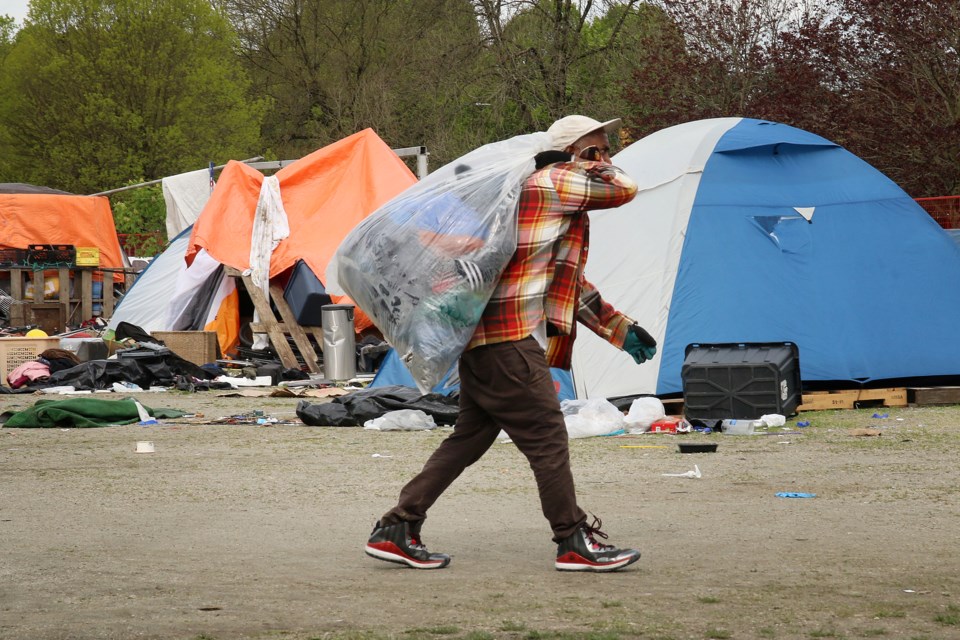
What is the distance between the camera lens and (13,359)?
1526cm

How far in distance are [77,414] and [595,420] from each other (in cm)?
419

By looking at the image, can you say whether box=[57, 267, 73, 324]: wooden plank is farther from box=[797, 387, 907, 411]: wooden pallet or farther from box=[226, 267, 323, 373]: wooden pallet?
box=[797, 387, 907, 411]: wooden pallet

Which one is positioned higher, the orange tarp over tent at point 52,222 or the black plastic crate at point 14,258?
the orange tarp over tent at point 52,222

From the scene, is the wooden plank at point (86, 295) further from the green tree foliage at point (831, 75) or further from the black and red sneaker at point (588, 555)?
the black and red sneaker at point (588, 555)

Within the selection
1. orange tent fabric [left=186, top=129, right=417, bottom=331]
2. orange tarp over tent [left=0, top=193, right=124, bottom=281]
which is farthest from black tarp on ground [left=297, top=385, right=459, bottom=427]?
orange tarp over tent [left=0, top=193, right=124, bottom=281]

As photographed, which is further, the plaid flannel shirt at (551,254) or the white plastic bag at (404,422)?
the white plastic bag at (404,422)

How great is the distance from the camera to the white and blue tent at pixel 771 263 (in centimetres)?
1048

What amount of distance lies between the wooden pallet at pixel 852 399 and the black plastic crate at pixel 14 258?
14927mm

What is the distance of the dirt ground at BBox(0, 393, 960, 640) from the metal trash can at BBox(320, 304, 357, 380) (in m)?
5.54

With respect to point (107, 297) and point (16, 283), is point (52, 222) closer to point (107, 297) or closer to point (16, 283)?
point (107, 297)

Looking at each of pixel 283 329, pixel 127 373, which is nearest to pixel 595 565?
pixel 127 373

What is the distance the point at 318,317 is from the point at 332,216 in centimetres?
167

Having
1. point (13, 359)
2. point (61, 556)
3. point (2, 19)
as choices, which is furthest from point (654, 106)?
point (2, 19)

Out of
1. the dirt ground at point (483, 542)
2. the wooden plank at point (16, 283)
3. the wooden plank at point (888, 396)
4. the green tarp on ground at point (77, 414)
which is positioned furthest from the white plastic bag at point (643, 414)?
the wooden plank at point (16, 283)
